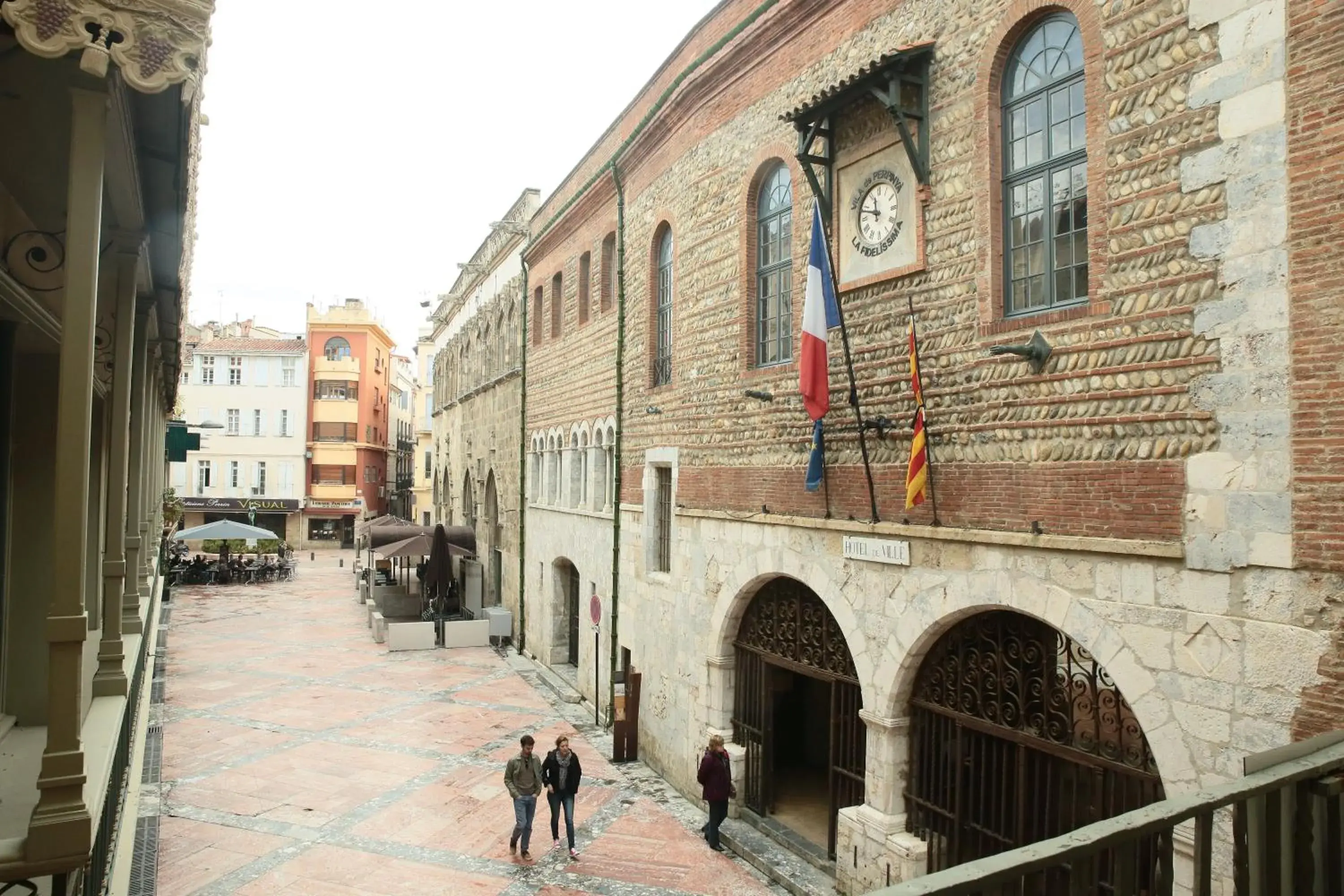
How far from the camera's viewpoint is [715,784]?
9.96 metres

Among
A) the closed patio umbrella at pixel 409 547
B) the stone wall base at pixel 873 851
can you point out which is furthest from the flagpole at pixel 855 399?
the closed patio umbrella at pixel 409 547

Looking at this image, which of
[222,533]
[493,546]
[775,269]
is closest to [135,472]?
[775,269]

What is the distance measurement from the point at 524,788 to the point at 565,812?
59 centimetres

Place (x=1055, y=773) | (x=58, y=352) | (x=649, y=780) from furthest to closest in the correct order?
(x=649, y=780)
(x=1055, y=773)
(x=58, y=352)

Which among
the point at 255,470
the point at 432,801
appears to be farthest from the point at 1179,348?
the point at 255,470

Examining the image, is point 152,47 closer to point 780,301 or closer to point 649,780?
point 780,301

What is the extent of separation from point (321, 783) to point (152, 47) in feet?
36.0

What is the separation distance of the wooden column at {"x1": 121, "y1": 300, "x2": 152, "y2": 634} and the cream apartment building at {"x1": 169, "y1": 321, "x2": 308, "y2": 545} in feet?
151

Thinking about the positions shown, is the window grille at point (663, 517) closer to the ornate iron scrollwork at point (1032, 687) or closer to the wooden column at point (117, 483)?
the ornate iron scrollwork at point (1032, 687)

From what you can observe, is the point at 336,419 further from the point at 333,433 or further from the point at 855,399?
the point at 855,399

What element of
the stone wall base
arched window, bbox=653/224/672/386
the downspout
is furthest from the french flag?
the downspout

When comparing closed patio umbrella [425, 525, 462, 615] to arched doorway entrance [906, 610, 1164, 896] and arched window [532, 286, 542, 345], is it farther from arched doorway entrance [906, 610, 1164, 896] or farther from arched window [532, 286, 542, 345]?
arched doorway entrance [906, 610, 1164, 896]

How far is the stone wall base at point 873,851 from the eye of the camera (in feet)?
26.0

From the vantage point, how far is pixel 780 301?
10.6m
